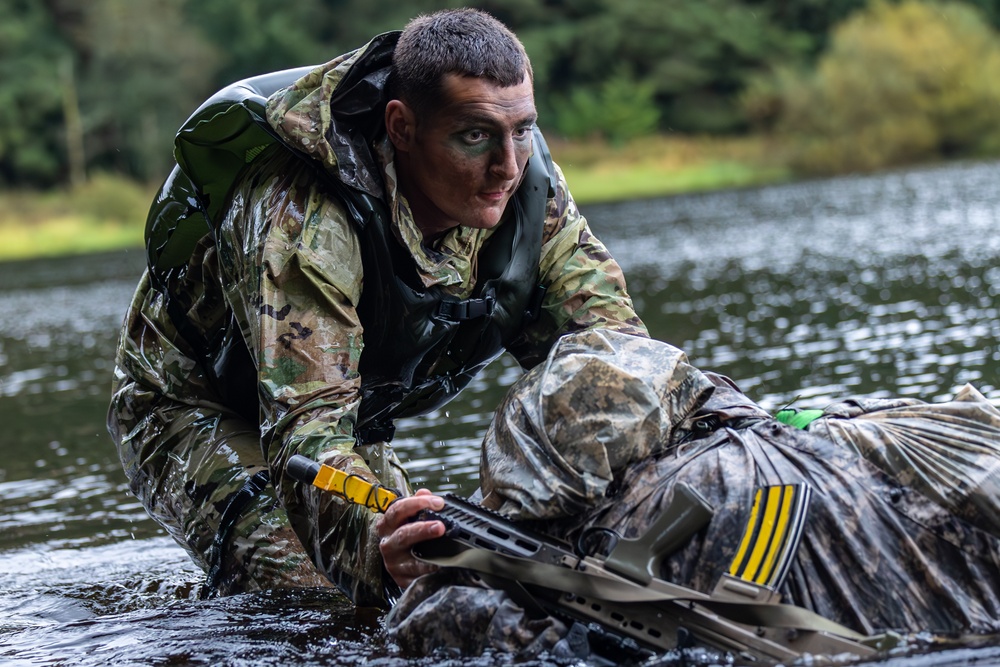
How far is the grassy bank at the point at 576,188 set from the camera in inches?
2175

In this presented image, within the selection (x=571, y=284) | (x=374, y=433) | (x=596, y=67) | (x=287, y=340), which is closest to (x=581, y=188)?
(x=596, y=67)

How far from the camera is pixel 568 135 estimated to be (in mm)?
83438

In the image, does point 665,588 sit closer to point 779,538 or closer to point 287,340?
point 779,538

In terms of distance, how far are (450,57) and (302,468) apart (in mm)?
1464

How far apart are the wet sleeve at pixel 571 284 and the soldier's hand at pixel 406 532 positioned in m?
1.32

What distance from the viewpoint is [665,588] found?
350cm

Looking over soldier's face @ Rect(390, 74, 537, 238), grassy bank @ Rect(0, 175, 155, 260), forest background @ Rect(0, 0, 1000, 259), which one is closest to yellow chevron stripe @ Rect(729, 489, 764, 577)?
soldier's face @ Rect(390, 74, 537, 238)

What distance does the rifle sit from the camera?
3479 millimetres

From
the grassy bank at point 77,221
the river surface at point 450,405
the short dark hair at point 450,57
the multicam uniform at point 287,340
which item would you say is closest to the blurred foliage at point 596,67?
the grassy bank at point 77,221

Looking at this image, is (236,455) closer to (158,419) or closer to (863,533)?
(158,419)

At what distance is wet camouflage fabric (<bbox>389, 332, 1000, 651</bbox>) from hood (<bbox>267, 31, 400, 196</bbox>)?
1057 millimetres

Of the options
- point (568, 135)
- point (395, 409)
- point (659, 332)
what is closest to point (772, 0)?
point (568, 135)

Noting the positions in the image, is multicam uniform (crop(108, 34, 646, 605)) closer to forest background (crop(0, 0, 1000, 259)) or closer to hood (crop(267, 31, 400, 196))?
hood (crop(267, 31, 400, 196))

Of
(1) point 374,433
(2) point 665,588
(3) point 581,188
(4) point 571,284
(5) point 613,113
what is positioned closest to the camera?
(2) point 665,588
